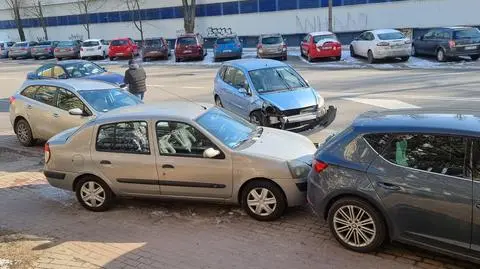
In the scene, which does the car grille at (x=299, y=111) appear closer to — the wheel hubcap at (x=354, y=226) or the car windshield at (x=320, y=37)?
the wheel hubcap at (x=354, y=226)

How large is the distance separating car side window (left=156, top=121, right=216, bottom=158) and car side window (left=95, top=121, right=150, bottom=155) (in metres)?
0.21

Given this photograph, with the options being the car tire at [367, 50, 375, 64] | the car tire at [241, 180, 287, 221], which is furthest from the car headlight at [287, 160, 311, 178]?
the car tire at [367, 50, 375, 64]

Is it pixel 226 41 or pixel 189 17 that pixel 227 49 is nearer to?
pixel 226 41

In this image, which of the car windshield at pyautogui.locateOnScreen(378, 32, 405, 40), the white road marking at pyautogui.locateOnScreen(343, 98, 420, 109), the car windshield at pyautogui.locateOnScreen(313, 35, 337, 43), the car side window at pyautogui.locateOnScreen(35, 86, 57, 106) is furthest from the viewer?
the car windshield at pyautogui.locateOnScreen(313, 35, 337, 43)

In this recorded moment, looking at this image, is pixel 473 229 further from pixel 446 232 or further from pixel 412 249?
pixel 412 249

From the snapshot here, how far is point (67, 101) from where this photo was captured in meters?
10.5

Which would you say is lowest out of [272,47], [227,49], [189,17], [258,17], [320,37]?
[227,49]

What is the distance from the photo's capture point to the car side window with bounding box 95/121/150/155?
22.0ft

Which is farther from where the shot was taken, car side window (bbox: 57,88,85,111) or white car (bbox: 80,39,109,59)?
white car (bbox: 80,39,109,59)

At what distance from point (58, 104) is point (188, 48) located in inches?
877

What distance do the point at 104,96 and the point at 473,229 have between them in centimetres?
771

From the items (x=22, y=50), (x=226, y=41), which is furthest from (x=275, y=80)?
(x=22, y=50)

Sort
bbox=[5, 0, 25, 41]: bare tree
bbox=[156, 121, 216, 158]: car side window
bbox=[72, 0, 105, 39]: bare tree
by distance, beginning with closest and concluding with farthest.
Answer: bbox=[156, 121, 216, 158]: car side window → bbox=[72, 0, 105, 39]: bare tree → bbox=[5, 0, 25, 41]: bare tree

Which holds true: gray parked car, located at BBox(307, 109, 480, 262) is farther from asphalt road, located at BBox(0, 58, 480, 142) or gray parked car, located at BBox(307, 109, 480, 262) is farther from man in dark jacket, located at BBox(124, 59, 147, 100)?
man in dark jacket, located at BBox(124, 59, 147, 100)
